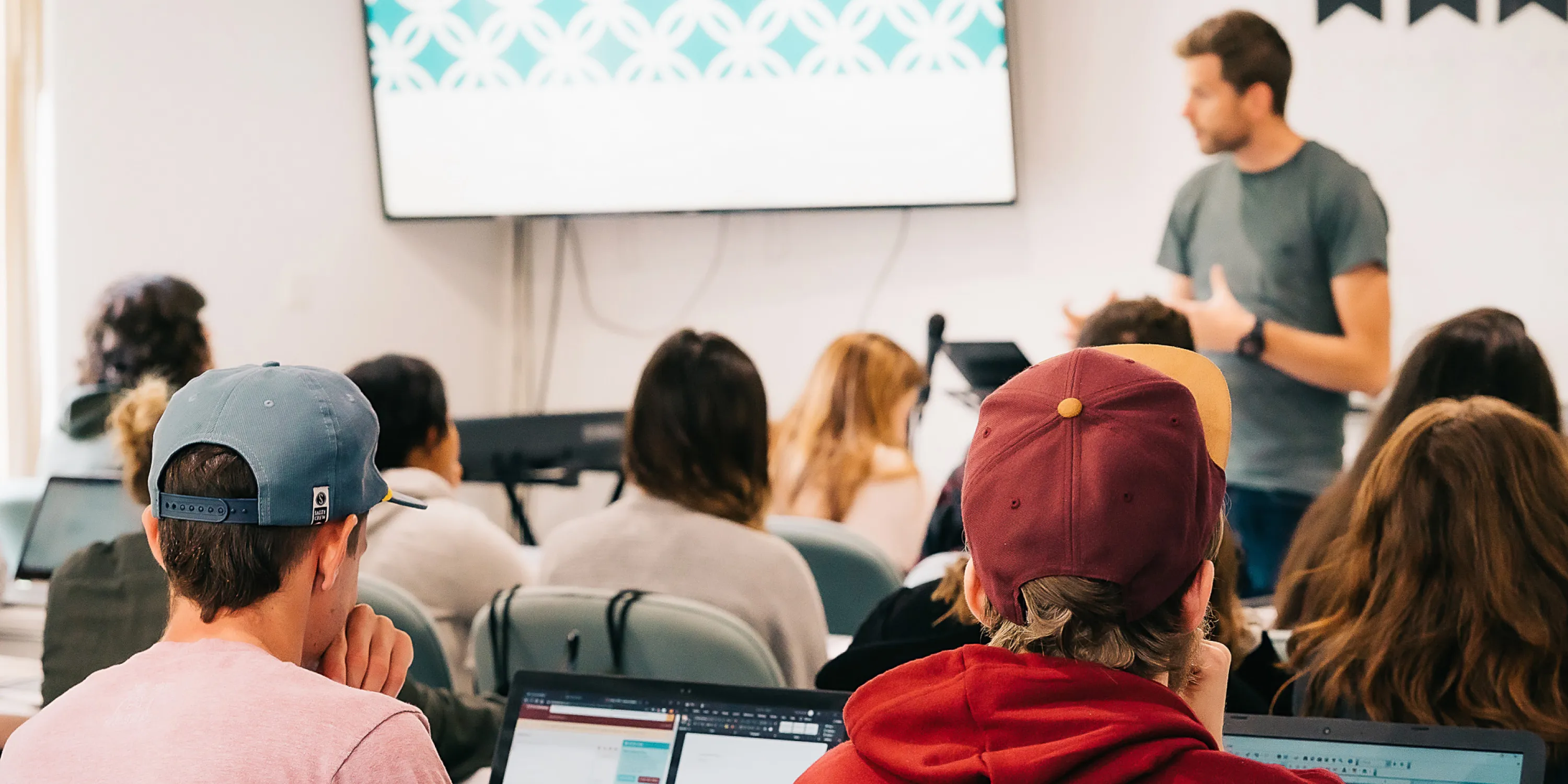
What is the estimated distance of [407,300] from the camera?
4.88m

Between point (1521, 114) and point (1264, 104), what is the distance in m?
0.90

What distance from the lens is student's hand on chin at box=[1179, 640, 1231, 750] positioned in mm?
1002

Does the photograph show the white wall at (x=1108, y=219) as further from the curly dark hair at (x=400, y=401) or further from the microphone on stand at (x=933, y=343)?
the curly dark hair at (x=400, y=401)

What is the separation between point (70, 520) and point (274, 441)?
5.87 feet

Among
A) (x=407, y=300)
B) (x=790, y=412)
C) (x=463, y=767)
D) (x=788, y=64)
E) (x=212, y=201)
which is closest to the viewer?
(x=463, y=767)

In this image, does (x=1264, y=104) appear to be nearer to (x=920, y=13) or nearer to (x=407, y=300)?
(x=920, y=13)

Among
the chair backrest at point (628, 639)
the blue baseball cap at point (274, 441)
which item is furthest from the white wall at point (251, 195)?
the blue baseball cap at point (274, 441)

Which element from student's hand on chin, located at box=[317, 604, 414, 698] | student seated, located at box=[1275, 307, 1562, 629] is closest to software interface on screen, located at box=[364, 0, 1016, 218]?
student seated, located at box=[1275, 307, 1562, 629]

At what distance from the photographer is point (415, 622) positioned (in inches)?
79.2

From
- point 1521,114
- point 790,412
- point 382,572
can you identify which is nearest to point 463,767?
point 382,572

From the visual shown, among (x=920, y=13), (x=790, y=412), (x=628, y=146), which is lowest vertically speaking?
(x=790, y=412)

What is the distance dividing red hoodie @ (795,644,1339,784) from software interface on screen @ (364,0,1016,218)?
12.0ft

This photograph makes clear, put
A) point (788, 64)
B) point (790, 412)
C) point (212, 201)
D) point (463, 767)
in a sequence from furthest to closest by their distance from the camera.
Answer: point (788, 64)
point (212, 201)
point (790, 412)
point (463, 767)

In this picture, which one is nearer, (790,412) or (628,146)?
(790,412)
